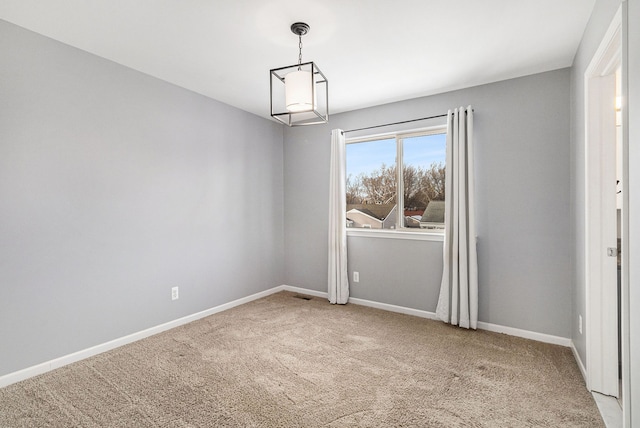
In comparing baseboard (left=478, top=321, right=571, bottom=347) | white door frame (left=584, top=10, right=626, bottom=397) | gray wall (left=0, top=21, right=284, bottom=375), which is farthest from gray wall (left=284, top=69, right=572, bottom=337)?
gray wall (left=0, top=21, right=284, bottom=375)

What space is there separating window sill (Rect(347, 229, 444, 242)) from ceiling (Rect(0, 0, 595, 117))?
1603 mm

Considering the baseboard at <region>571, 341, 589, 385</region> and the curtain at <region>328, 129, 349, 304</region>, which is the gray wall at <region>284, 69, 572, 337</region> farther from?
the curtain at <region>328, 129, 349, 304</region>

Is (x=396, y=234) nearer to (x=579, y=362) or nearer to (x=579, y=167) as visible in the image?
(x=579, y=167)

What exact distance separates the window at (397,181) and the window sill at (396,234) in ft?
0.28

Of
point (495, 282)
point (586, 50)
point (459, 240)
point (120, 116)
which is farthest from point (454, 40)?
point (120, 116)

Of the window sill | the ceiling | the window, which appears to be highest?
the ceiling

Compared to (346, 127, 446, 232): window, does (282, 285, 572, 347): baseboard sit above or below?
below

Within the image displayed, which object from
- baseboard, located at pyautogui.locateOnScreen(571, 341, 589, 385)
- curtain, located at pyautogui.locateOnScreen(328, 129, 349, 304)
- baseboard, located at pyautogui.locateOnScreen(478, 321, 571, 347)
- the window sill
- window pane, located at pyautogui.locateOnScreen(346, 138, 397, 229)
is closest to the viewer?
baseboard, located at pyautogui.locateOnScreen(571, 341, 589, 385)

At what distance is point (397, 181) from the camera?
3930 millimetres

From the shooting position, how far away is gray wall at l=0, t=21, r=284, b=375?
2299 mm

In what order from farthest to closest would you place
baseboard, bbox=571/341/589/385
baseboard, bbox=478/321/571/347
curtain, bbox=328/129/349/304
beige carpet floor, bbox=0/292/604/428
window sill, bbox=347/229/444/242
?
curtain, bbox=328/129/349/304 → window sill, bbox=347/229/444/242 → baseboard, bbox=478/321/571/347 → baseboard, bbox=571/341/589/385 → beige carpet floor, bbox=0/292/604/428

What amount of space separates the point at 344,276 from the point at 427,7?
2.97 m

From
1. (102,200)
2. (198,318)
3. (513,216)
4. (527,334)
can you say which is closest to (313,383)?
(198,318)

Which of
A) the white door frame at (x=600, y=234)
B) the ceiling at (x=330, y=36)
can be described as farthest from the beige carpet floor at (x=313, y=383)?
the ceiling at (x=330, y=36)
